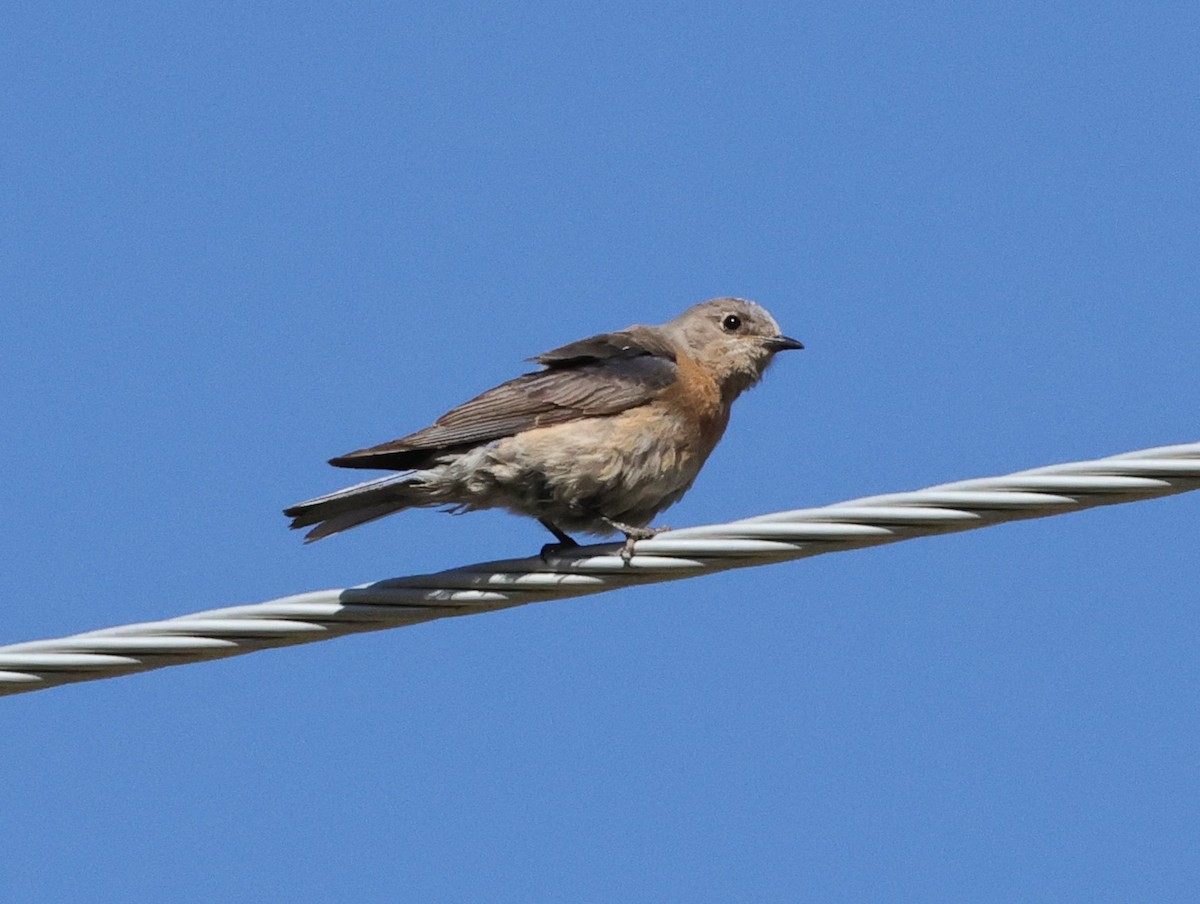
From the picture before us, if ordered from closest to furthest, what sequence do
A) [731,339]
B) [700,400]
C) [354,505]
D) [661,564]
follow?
1. [661,564]
2. [354,505]
3. [700,400]
4. [731,339]

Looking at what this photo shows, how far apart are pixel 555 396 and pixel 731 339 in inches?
66.6

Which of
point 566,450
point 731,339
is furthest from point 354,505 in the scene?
point 731,339

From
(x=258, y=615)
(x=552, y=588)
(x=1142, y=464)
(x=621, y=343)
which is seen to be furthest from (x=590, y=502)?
(x=1142, y=464)

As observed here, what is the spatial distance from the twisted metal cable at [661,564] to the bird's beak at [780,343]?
3.69 m

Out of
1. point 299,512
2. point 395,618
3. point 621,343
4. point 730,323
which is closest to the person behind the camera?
point 395,618

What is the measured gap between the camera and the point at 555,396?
8977 mm

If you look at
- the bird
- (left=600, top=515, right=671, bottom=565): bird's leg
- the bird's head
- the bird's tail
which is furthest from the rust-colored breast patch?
the bird's tail

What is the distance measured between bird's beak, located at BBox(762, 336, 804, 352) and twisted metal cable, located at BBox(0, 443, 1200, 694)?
3.69 metres

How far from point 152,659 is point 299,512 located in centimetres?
213

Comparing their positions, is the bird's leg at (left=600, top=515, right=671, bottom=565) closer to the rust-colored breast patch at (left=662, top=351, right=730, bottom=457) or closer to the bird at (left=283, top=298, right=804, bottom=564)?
the bird at (left=283, top=298, right=804, bottom=564)

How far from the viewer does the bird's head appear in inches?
399

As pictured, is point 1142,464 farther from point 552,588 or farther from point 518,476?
point 518,476

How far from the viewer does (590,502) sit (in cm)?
885

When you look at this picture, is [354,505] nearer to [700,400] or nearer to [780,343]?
[700,400]
